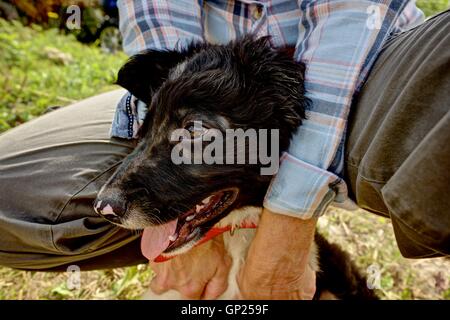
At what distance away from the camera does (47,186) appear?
2156mm

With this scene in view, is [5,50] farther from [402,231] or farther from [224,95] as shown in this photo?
[402,231]

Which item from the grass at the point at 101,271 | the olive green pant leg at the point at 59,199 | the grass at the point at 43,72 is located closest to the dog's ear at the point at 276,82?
the olive green pant leg at the point at 59,199

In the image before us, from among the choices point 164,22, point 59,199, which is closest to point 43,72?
point 164,22

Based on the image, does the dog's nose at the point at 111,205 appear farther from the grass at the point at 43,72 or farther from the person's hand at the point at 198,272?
the grass at the point at 43,72

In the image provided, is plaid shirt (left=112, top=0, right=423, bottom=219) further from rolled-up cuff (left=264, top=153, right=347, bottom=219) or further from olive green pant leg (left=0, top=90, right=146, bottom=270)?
olive green pant leg (left=0, top=90, right=146, bottom=270)

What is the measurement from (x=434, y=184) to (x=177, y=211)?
3.38 ft

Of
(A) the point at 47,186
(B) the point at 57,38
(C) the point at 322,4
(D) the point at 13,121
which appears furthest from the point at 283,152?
(B) the point at 57,38

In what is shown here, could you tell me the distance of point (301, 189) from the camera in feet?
5.77

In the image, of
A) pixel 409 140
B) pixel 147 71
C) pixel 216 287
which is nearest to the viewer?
pixel 409 140

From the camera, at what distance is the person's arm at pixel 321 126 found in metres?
1.75

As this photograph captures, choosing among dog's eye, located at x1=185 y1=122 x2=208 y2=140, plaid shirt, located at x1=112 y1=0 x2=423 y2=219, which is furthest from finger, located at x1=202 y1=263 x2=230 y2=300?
dog's eye, located at x1=185 y1=122 x2=208 y2=140

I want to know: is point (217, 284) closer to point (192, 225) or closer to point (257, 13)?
point (192, 225)

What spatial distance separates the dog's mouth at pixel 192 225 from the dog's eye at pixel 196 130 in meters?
0.27

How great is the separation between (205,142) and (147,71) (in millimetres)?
604
